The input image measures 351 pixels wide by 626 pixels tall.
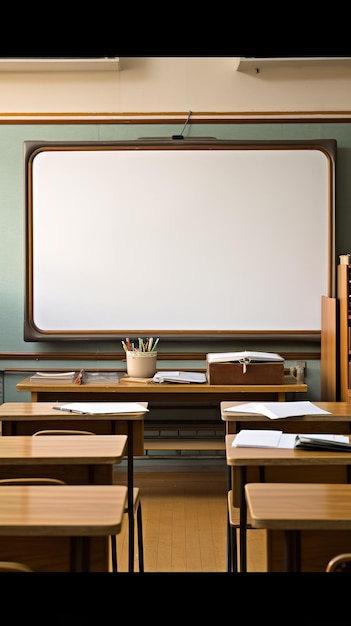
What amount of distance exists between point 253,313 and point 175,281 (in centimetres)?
57

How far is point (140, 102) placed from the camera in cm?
595

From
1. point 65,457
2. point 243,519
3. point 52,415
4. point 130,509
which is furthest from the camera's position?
point 52,415

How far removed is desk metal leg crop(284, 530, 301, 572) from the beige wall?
3965 mm

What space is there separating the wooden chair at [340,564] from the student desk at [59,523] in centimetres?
58

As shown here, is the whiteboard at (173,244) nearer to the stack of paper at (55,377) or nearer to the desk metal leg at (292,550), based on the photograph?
the stack of paper at (55,377)

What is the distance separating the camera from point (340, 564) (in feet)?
7.98

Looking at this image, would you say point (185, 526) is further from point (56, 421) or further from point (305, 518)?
point (305, 518)

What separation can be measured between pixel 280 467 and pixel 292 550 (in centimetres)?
102

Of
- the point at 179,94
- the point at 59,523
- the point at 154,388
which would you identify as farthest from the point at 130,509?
the point at 179,94
